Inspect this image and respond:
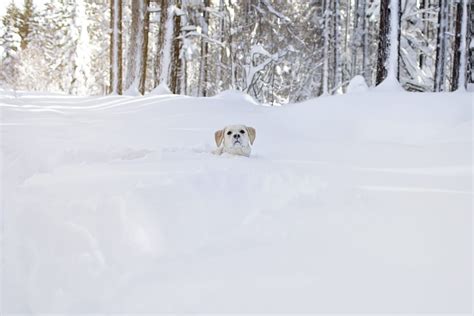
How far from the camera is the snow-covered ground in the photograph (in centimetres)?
179

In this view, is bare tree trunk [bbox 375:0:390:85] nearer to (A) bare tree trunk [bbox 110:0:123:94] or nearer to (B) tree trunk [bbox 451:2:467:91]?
(B) tree trunk [bbox 451:2:467:91]

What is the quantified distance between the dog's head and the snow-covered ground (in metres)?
0.82

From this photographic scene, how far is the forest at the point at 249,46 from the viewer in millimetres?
13930

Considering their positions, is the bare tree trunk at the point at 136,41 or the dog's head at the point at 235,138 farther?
the bare tree trunk at the point at 136,41

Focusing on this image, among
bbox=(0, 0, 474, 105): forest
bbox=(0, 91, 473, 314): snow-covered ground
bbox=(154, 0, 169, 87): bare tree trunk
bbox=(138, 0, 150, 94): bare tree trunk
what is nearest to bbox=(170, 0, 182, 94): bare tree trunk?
bbox=(0, 0, 474, 105): forest

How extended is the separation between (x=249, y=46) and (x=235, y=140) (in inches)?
643

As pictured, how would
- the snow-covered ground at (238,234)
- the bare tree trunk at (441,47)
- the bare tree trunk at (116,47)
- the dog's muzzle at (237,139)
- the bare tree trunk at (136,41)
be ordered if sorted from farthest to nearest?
the bare tree trunk at (116,47) < the bare tree trunk at (136,41) < the bare tree trunk at (441,47) < the dog's muzzle at (237,139) < the snow-covered ground at (238,234)

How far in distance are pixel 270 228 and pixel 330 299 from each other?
71 cm

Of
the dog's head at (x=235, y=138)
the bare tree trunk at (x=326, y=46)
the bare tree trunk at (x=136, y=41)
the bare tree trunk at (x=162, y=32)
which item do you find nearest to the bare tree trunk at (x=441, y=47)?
the bare tree trunk at (x=326, y=46)

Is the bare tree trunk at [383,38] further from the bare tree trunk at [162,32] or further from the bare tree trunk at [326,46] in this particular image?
the bare tree trunk at [326,46]

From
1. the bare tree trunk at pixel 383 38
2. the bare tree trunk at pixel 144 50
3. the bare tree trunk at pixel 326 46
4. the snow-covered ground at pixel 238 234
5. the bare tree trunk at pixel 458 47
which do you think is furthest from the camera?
the bare tree trunk at pixel 326 46

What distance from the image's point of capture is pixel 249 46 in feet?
66.7

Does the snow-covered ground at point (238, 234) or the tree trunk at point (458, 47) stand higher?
the tree trunk at point (458, 47)

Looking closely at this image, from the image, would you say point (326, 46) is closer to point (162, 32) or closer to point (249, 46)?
point (249, 46)
